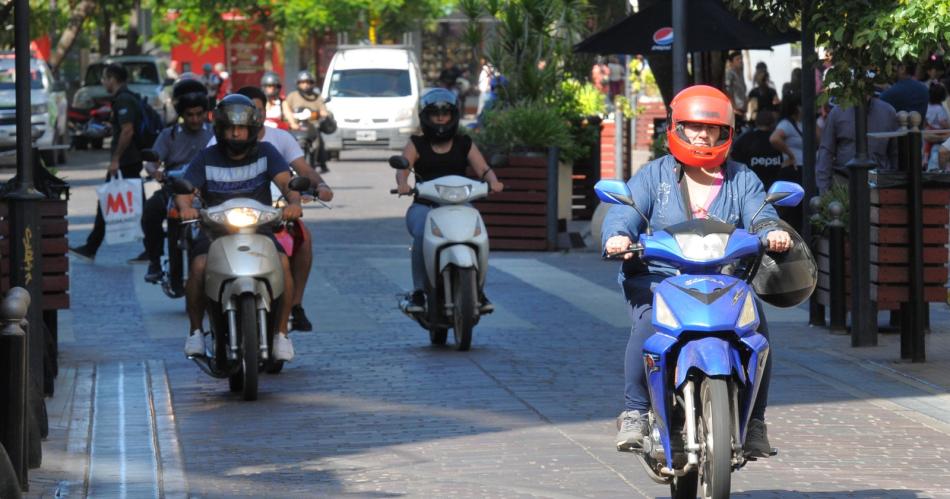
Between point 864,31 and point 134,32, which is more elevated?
point 134,32

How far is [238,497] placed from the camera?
7.20 meters

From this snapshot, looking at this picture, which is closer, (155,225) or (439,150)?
(439,150)

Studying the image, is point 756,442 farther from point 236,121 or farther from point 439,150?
point 439,150

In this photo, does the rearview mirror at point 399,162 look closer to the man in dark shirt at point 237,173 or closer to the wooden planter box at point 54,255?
the man in dark shirt at point 237,173

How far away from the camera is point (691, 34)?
15.8m

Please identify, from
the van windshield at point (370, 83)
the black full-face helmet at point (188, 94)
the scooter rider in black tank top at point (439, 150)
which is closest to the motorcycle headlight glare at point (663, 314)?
the scooter rider in black tank top at point (439, 150)

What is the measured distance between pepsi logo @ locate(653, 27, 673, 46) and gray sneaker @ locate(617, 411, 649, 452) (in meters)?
9.91

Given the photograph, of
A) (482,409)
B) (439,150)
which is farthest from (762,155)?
(482,409)

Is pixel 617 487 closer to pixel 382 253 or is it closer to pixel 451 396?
pixel 451 396

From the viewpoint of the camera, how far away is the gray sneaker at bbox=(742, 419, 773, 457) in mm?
6250

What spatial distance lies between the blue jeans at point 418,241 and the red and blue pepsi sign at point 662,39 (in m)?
5.02

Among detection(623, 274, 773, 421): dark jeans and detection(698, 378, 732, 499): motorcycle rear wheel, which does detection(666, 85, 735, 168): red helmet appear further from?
detection(698, 378, 732, 499): motorcycle rear wheel

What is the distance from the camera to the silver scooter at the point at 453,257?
36.4 ft

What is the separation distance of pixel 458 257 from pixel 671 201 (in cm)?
451
